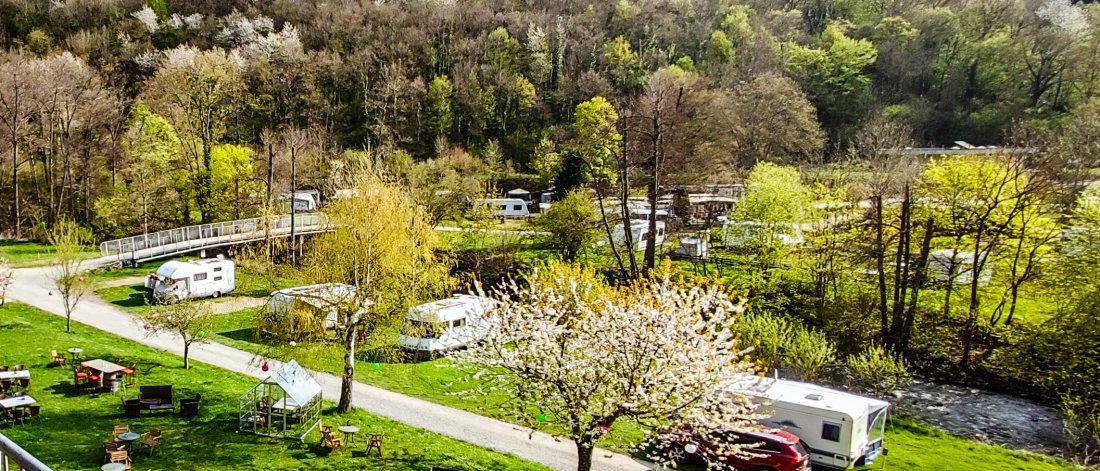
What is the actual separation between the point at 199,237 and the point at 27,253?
10.4 m

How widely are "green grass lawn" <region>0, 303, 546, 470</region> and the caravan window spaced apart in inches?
284

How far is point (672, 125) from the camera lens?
3553 cm

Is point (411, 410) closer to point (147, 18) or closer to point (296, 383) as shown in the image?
point (296, 383)

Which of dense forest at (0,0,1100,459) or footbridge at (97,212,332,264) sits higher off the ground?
dense forest at (0,0,1100,459)

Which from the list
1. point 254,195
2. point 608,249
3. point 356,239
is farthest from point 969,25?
point 356,239

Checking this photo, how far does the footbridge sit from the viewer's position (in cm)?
3766

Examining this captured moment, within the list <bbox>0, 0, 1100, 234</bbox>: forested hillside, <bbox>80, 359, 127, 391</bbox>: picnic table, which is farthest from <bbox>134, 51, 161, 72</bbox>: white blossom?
<bbox>80, 359, 127, 391</bbox>: picnic table

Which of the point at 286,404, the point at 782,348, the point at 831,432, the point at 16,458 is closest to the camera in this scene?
the point at 16,458

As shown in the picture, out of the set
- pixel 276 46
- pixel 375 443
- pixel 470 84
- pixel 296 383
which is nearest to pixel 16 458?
pixel 375 443

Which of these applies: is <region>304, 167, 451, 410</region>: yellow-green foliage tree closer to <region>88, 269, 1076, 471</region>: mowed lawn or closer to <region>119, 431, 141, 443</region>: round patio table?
<region>88, 269, 1076, 471</region>: mowed lawn

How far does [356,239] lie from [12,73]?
43.4 metres

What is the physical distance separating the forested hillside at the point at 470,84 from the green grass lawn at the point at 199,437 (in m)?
25.1

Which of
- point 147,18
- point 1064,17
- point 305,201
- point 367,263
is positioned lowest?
point 367,263

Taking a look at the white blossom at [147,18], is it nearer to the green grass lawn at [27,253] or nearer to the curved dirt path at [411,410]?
the green grass lawn at [27,253]
